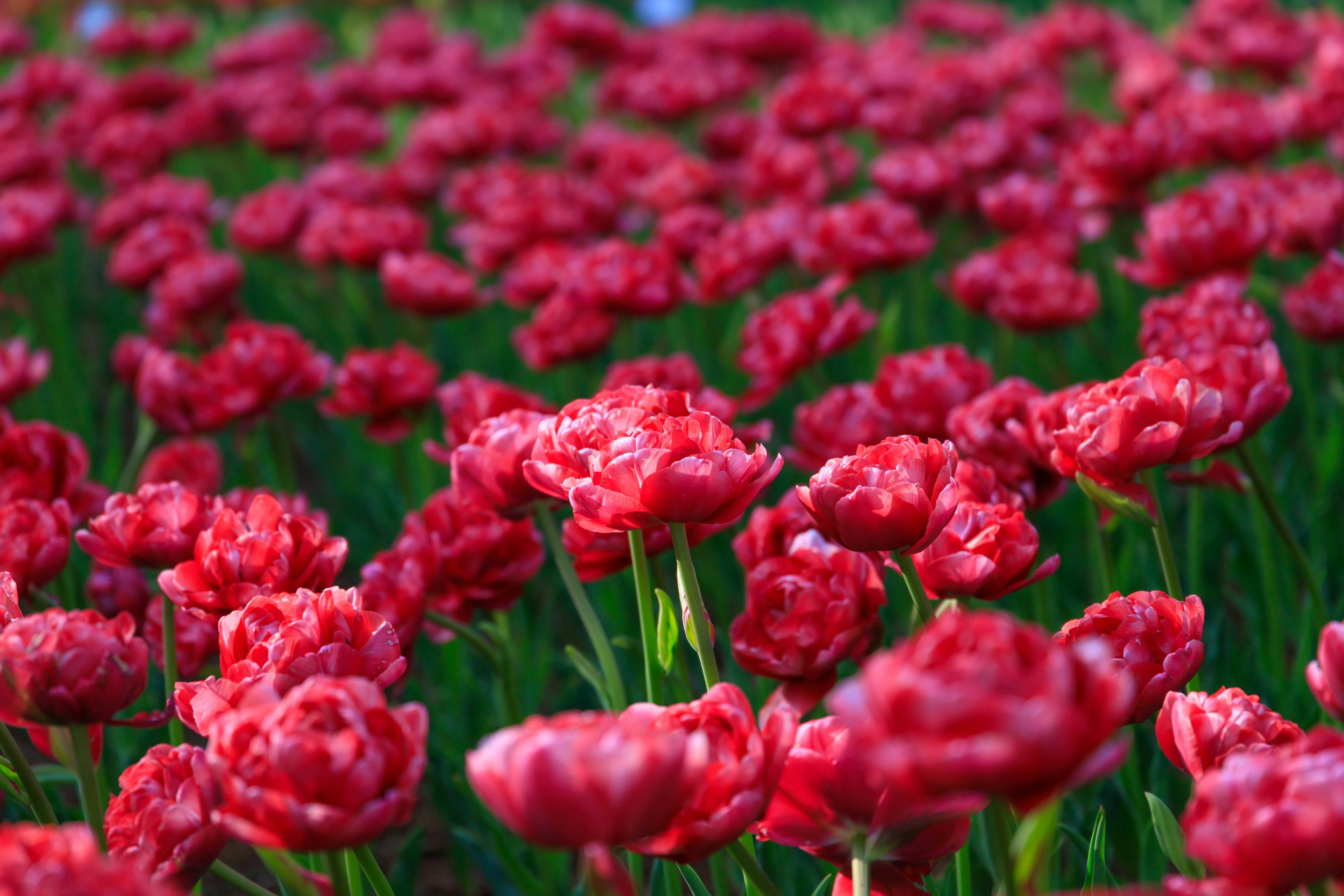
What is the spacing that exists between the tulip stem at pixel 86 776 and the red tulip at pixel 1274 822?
0.84m

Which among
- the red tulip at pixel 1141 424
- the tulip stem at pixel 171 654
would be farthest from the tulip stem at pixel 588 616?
the red tulip at pixel 1141 424

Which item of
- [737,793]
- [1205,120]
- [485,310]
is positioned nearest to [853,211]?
[1205,120]

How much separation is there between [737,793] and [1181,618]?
43 centimetres

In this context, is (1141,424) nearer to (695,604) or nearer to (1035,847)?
(695,604)

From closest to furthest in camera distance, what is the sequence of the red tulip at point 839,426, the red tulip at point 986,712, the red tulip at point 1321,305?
the red tulip at point 986,712 → the red tulip at point 839,426 → the red tulip at point 1321,305

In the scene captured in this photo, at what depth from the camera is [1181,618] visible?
3.27 feet

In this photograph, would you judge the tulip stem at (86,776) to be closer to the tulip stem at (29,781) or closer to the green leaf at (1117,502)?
the tulip stem at (29,781)

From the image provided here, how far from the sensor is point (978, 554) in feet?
3.59

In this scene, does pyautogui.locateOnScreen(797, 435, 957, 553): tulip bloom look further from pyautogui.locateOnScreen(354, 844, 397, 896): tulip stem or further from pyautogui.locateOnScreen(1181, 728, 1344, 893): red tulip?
pyautogui.locateOnScreen(354, 844, 397, 896): tulip stem

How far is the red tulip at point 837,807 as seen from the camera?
2.84 feet

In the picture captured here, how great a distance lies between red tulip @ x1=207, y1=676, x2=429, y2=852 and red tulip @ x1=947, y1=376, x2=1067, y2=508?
2.65ft

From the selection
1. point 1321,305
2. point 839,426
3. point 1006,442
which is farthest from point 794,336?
point 1321,305

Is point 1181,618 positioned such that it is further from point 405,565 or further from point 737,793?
point 405,565

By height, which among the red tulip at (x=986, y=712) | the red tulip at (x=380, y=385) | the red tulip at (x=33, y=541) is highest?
the red tulip at (x=986, y=712)
